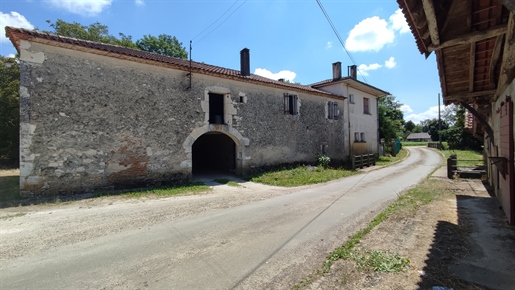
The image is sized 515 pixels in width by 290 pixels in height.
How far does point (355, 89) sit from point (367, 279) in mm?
19109

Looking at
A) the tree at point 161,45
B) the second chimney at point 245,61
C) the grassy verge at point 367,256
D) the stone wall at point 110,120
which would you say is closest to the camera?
the grassy verge at point 367,256

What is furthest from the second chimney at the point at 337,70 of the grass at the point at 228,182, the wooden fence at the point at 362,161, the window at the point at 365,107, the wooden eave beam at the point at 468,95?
the grass at the point at 228,182

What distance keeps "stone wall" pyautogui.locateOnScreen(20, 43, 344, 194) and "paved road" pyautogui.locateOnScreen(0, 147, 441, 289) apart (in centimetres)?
390

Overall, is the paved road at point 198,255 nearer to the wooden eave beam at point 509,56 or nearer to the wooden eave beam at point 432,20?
the wooden eave beam at point 432,20

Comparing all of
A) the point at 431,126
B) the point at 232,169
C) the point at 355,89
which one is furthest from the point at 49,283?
the point at 431,126

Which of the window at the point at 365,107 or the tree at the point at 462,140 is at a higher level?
the window at the point at 365,107

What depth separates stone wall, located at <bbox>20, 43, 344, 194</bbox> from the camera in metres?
7.23

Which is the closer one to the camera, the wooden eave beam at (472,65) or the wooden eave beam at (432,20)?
the wooden eave beam at (432,20)

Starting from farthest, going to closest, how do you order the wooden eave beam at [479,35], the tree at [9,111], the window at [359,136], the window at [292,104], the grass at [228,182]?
the window at [359,136]
the tree at [9,111]
the window at [292,104]
the grass at [228,182]
the wooden eave beam at [479,35]

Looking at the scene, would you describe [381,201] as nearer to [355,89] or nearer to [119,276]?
[119,276]

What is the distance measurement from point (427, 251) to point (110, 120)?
9472 millimetres

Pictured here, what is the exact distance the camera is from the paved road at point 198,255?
2.86 metres

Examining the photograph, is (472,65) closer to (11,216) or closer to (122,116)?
(122,116)

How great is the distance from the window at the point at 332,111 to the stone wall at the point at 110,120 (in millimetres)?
6904
